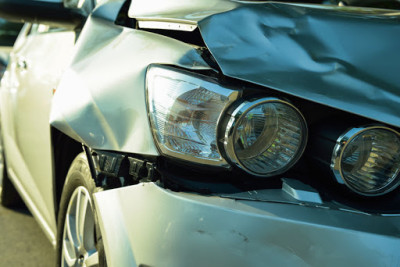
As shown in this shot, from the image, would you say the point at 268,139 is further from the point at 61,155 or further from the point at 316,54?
the point at 61,155

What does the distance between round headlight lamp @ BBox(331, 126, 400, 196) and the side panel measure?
44 centimetres

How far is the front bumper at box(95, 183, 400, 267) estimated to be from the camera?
1.20 metres

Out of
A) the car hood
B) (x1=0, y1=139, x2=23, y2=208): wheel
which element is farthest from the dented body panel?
(x1=0, y1=139, x2=23, y2=208): wheel

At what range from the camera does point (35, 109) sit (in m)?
2.38

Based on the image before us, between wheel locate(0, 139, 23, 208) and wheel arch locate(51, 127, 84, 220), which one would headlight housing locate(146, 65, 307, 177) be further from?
wheel locate(0, 139, 23, 208)

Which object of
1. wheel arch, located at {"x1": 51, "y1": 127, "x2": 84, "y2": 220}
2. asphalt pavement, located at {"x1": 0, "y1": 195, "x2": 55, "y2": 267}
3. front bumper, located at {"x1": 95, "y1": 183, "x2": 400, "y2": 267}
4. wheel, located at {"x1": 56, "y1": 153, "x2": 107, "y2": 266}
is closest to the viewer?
front bumper, located at {"x1": 95, "y1": 183, "x2": 400, "y2": 267}

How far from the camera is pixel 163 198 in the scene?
50.8 inches

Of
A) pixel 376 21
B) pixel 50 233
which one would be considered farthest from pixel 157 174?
pixel 50 233

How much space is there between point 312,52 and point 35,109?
1.46 meters

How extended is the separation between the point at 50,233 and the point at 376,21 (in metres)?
1.82

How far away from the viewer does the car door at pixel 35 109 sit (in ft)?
7.31

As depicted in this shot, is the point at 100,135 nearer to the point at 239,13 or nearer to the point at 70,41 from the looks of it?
the point at 239,13

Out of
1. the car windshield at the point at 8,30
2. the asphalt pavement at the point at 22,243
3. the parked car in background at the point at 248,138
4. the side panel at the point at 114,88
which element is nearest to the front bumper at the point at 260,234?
the parked car in background at the point at 248,138

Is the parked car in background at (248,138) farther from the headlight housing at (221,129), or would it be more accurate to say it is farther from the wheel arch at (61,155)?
the wheel arch at (61,155)
